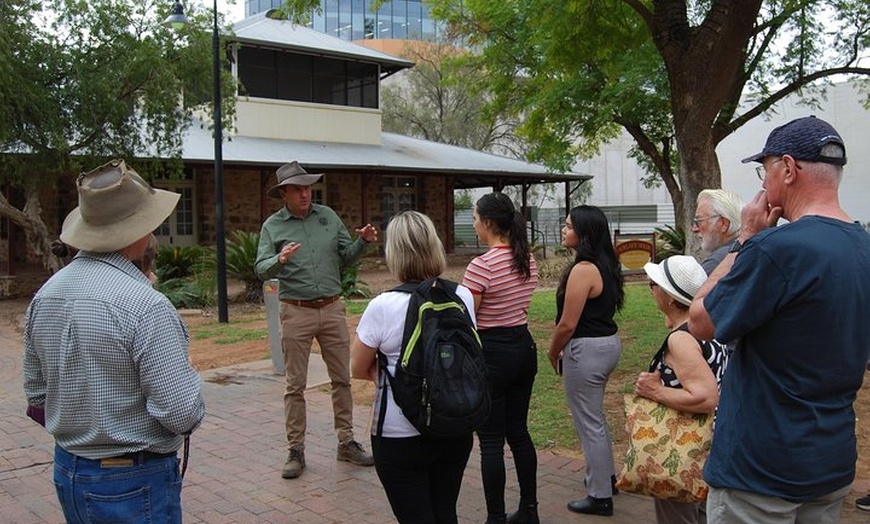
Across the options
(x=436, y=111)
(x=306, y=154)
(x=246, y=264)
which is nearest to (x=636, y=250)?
(x=246, y=264)

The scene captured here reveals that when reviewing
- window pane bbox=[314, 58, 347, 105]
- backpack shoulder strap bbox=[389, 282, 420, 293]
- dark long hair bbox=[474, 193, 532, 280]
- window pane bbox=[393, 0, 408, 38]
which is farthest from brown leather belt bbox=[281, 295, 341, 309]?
window pane bbox=[393, 0, 408, 38]

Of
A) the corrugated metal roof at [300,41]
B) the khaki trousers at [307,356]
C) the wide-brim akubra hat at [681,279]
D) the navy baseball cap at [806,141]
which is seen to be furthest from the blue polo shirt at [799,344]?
the corrugated metal roof at [300,41]

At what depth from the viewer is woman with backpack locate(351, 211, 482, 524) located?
3.01m

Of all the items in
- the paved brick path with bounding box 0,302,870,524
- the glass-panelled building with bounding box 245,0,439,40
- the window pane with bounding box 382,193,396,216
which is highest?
the glass-panelled building with bounding box 245,0,439,40

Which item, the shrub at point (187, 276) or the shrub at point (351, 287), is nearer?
the shrub at point (187, 276)

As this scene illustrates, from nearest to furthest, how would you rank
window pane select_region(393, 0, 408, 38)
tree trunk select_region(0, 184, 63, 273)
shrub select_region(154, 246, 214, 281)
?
tree trunk select_region(0, 184, 63, 273) → shrub select_region(154, 246, 214, 281) → window pane select_region(393, 0, 408, 38)

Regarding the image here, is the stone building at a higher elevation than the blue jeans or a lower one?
higher

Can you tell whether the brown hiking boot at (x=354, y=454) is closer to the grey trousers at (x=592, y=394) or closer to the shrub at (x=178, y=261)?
the grey trousers at (x=592, y=394)

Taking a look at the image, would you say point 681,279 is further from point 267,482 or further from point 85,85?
point 85,85

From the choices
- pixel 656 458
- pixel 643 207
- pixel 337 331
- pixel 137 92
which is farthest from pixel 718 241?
pixel 643 207

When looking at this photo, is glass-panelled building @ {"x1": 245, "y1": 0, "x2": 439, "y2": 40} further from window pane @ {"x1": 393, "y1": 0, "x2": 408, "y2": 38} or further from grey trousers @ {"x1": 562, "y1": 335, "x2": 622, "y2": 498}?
grey trousers @ {"x1": 562, "y1": 335, "x2": 622, "y2": 498}

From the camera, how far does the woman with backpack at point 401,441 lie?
3.01m

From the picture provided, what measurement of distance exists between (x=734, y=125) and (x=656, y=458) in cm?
1663

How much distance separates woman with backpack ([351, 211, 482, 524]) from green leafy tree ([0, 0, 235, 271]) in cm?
1328
